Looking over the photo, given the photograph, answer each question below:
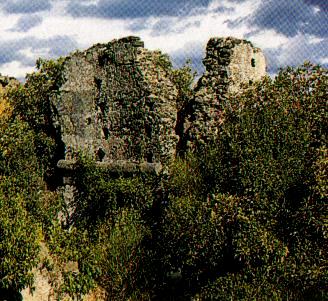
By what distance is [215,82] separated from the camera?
850 inches

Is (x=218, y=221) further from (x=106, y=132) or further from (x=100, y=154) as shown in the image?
(x=106, y=132)

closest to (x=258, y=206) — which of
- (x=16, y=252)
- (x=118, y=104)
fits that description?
(x=16, y=252)

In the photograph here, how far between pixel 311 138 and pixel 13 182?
1138cm

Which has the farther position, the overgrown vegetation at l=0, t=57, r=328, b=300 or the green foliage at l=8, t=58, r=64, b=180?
the green foliage at l=8, t=58, r=64, b=180

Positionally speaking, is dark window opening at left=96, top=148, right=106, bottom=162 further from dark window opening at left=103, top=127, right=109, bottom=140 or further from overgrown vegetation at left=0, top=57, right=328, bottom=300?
overgrown vegetation at left=0, top=57, right=328, bottom=300

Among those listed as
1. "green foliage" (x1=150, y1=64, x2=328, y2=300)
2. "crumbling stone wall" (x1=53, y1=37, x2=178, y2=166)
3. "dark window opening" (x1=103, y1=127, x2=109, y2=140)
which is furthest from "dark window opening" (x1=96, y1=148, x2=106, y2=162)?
"green foliage" (x1=150, y1=64, x2=328, y2=300)

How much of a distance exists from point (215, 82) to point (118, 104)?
4.13 meters

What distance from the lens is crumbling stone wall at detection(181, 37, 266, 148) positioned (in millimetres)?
21031

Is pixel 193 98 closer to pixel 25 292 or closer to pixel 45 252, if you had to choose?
pixel 45 252

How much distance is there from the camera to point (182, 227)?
17547 millimetres

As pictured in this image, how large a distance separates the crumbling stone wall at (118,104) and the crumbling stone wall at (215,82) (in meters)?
1.07

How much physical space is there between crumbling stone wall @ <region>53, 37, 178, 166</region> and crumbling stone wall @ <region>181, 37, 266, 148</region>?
1.07 meters

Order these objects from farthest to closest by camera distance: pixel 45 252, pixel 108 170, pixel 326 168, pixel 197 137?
pixel 108 170 < pixel 197 137 < pixel 45 252 < pixel 326 168

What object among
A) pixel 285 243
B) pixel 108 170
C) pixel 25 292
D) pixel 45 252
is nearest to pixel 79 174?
pixel 108 170
